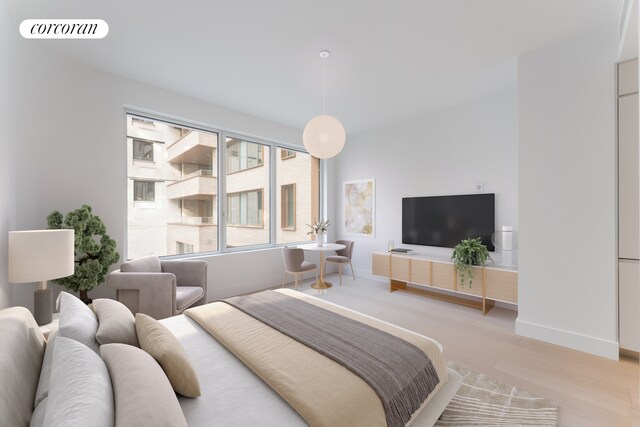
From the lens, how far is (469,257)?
11.3 ft

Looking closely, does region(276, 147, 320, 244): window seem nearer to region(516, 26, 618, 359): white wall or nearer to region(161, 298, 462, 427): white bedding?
region(161, 298, 462, 427): white bedding

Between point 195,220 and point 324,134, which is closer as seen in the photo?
point 324,134

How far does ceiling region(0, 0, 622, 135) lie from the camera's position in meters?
2.15

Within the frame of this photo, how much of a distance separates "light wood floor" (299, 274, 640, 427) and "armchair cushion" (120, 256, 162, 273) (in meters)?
2.52

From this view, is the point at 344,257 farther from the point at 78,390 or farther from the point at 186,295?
the point at 78,390

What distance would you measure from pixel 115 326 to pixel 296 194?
4336 mm

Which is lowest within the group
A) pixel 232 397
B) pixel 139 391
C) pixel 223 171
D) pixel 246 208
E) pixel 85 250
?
pixel 232 397

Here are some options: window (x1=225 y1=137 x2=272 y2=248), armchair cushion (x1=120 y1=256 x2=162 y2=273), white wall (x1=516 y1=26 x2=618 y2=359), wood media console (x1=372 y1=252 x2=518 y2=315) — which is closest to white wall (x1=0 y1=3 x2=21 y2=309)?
armchair cushion (x1=120 y1=256 x2=162 y2=273)

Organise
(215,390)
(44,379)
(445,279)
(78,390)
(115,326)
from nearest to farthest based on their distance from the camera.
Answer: (78,390), (44,379), (215,390), (115,326), (445,279)

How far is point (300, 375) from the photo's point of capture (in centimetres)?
125

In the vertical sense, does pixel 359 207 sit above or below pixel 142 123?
below

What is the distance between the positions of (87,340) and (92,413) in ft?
2.21

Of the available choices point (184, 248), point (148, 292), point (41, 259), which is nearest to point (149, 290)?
point (148, 292)

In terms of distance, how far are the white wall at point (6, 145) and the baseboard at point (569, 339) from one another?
4564mm
